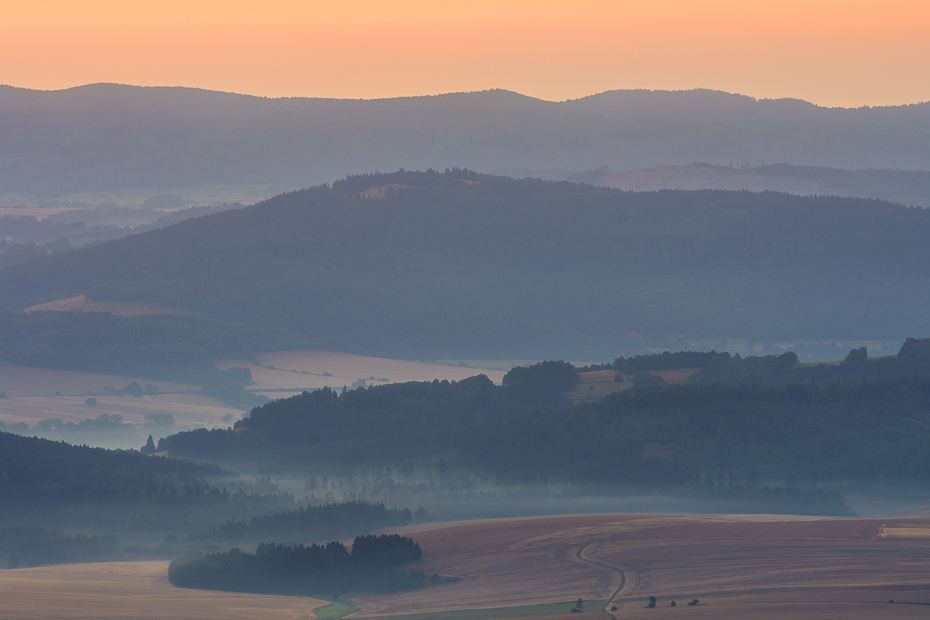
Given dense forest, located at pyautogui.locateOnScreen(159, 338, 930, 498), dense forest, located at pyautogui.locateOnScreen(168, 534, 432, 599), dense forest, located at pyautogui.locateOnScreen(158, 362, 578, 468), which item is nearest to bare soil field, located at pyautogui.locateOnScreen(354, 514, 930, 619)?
dense forest, located at pyautogui.locateOnScreen(168, 534, 432, 599)

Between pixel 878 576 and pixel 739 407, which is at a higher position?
pixel 739 407

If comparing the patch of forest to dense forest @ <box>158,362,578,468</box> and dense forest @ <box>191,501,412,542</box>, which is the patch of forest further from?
dense forest @ <box>191,501,412,542</box>

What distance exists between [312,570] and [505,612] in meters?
15.0

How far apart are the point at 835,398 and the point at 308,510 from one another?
51.2 m

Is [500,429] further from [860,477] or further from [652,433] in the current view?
[860,477]

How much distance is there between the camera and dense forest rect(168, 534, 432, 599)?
62969 millimetres

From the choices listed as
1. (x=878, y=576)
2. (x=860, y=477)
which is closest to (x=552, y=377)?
(x=860, y=477)

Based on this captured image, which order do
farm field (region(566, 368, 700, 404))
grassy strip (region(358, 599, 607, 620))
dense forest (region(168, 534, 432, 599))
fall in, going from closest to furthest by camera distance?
grassy strip (region(358, 599, 607, 620))
dense forest (region(168, 534, 432, 599))
farm field (region(566, 368, 700, 404))

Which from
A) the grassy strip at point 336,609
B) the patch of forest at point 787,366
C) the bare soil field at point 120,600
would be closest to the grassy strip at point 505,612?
the grassy strip at point 336,609

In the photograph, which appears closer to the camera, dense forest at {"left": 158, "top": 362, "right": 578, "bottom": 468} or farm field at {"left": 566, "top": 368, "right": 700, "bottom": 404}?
dense forest at {"left": 158, "top": 362, "right": 578, "bottom": 468}

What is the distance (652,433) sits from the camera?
11800 cm

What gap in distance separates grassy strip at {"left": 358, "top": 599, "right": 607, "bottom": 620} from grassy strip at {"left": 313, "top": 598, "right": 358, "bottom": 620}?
205cm

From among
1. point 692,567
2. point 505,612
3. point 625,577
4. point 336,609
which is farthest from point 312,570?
point 692,567

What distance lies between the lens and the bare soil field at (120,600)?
52.4 meters
